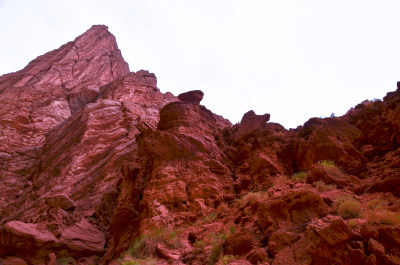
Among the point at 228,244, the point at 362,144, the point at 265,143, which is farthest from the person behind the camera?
the point at 265,143

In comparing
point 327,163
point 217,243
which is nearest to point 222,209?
point 217,243

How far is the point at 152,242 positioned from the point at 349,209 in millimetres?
6319

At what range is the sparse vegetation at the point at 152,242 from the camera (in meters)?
11.1

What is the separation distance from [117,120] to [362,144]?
23.1m

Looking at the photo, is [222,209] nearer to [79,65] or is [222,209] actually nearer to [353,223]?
[353,223]

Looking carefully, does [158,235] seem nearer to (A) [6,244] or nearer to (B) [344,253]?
(B) [344,253]

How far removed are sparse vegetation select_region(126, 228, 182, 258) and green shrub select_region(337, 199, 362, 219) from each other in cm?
509

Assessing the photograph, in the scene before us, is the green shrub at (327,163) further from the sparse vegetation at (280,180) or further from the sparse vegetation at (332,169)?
the sparse vegetation at (280,180)

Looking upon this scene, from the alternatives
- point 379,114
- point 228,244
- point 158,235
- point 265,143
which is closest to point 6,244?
point 158,235

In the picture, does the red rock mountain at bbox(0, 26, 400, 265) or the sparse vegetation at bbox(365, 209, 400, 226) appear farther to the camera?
the red rock mountain at bbox(0, 26, 400, 265)

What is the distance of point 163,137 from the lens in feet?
51.5

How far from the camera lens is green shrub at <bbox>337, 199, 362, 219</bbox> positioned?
8.39m

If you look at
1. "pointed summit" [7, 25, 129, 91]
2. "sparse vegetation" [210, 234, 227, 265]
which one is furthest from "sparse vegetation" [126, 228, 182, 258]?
"pointed summit" [7, 25, 129, 91]

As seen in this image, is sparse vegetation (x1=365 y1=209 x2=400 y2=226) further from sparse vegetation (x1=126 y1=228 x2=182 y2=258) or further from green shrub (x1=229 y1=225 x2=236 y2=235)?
sparse vegetation (x1=126 y1=228 x2=182 y2=258)
